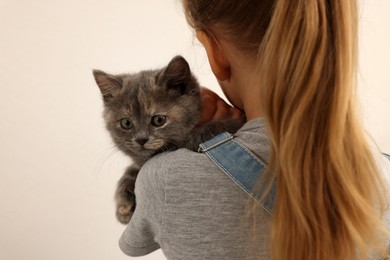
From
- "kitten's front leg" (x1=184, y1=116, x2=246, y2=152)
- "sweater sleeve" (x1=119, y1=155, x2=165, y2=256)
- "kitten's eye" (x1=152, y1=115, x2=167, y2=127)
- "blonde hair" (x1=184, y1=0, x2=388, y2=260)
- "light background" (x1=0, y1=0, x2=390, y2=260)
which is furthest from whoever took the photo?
"light background" (x1=0, y1=0, x2=390, y2=260)

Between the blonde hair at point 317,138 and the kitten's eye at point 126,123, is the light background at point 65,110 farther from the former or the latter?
the blonde hair at point 317,138

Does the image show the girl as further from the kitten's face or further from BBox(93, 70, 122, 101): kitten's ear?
BBox(93, 70, 122, 101): kitten's ear

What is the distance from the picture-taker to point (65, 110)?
1.72m

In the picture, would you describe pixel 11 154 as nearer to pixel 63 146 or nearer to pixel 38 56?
pixel 63 146

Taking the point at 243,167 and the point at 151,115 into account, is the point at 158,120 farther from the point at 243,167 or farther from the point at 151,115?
the point at 243,167

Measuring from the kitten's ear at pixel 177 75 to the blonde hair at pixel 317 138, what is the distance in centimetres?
38

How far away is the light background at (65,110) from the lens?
1665 millimetres

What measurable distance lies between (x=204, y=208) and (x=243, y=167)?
10 cm

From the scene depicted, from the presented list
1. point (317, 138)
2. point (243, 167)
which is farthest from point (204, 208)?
point (317, 138)

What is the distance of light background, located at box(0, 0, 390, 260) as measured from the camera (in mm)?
1665

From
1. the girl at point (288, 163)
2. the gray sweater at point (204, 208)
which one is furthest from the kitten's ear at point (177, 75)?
the gray sweater at point (204, 208)

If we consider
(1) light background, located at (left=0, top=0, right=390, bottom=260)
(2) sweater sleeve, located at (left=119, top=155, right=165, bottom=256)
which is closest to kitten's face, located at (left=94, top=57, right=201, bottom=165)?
(2) sweater sleeve, located at (left=119, top=155, right=165, bottom=256)

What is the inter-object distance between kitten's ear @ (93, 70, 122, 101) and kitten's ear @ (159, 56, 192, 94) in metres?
0.14

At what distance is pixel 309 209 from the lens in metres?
0.63
